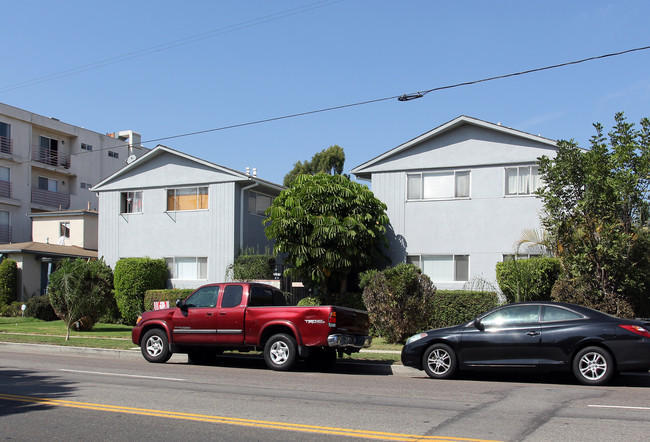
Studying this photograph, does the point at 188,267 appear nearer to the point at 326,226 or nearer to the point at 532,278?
→ the point at 326,226

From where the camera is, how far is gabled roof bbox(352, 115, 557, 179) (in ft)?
68.0

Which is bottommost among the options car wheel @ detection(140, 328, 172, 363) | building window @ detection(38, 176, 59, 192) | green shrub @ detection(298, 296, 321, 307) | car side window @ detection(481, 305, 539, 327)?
car wheel @ detection(140, 328, 172, 363)

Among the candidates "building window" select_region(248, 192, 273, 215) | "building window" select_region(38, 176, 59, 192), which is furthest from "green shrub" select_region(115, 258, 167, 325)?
"building window" select_region(38, 176, 59, 192)

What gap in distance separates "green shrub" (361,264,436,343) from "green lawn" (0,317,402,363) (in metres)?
0.57

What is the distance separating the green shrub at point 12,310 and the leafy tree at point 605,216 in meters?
24.7

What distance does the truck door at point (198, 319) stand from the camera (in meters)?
13.9

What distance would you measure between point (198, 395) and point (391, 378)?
4464mm

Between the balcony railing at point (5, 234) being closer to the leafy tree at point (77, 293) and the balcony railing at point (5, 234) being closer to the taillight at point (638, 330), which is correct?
the leafy tree at point (77, 293)

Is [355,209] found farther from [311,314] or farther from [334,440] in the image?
[334,440]

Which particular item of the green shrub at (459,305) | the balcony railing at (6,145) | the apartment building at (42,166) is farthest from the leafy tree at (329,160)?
the green shrub at (459,305)

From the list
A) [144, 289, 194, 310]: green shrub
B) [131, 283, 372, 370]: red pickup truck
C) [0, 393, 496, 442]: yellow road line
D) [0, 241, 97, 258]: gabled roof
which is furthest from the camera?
[0, 241, 97, 258]: gabled roof

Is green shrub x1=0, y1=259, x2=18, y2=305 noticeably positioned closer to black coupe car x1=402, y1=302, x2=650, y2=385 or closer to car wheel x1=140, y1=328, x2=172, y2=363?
car wheel x1=140, y1=328, x2=172, y2=363

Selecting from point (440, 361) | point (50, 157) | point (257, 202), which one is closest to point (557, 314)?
point (440, 361)

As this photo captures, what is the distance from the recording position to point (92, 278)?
74.1ft
